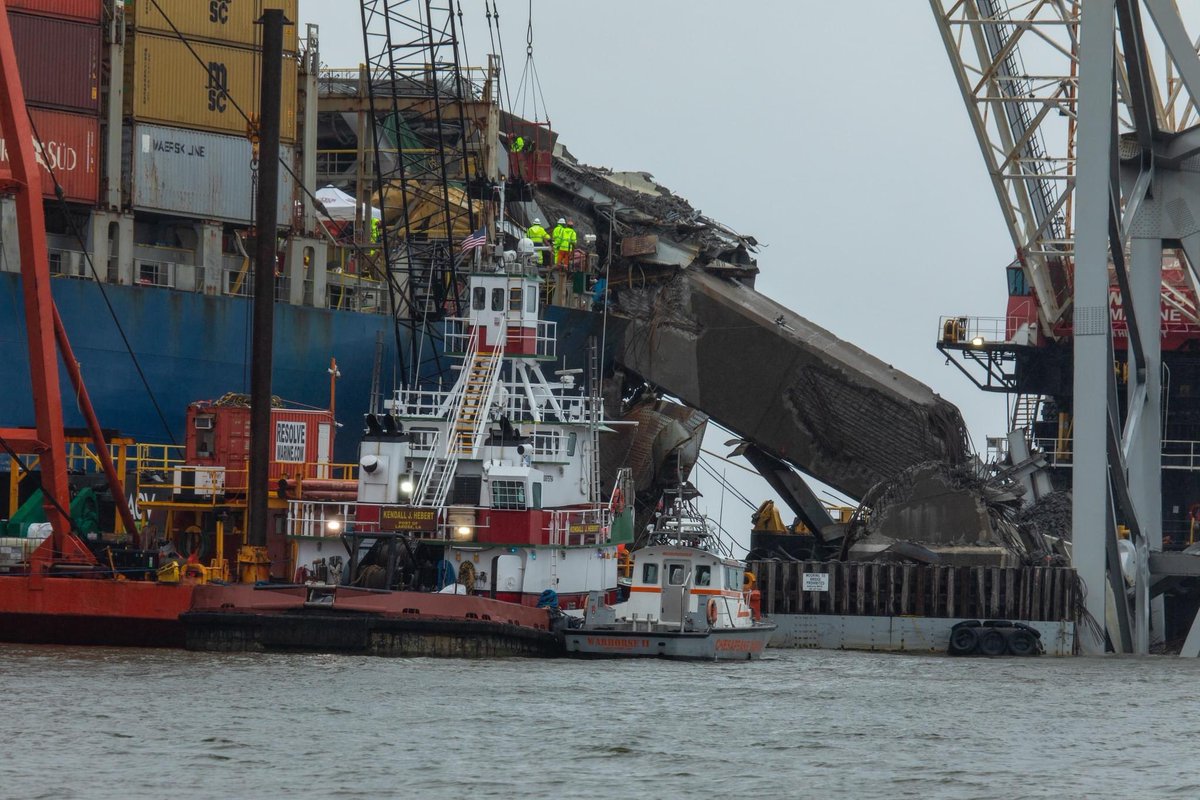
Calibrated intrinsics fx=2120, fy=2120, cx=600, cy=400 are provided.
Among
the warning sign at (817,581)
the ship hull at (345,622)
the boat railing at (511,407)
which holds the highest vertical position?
the boat railing at (511,407)

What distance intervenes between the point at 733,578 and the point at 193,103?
22.1m

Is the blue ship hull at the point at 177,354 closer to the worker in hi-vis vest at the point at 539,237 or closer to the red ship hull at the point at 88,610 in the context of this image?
the worker in hi-vis vest at the point at 539,237

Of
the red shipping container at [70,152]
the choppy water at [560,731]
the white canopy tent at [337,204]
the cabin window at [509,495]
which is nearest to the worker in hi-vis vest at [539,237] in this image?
the white canopy tent at [337,204]

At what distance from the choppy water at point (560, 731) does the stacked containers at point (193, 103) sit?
2019 cm

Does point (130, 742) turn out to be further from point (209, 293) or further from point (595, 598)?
point (209, 293)

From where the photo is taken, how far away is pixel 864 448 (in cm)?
5719

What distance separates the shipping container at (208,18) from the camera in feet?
176

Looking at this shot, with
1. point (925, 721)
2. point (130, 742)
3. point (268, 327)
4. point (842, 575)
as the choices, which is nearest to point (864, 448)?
point (842, 575)

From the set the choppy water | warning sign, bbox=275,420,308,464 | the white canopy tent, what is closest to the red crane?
the choppy water

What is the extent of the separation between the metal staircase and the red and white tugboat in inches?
1.4

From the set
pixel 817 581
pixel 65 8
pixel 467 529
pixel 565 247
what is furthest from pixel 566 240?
pixel 467 529

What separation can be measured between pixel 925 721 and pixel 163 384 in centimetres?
2901

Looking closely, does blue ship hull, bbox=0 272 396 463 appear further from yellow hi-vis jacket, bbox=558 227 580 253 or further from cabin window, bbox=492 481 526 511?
cabin window, bbox=492 481 526 511

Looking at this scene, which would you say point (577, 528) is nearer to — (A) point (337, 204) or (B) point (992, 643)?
(B) point (992, 643)
